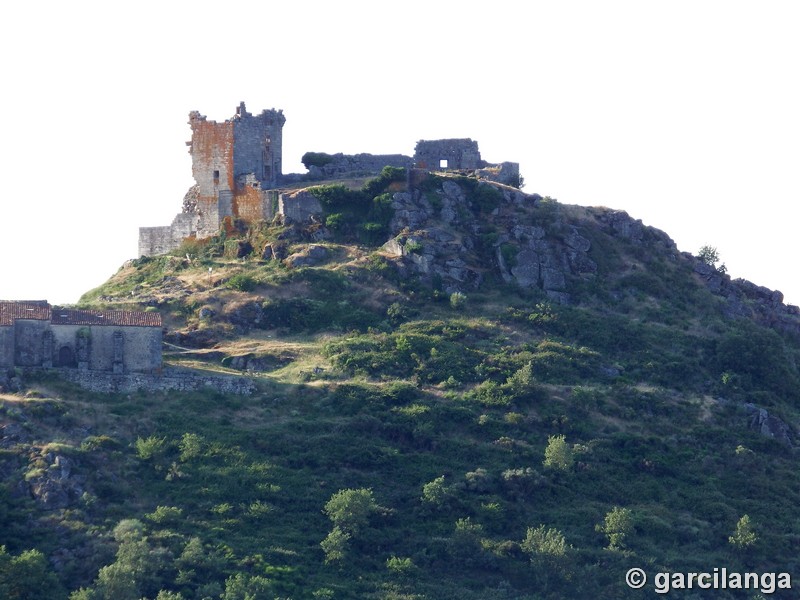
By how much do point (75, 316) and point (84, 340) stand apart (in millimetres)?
1177

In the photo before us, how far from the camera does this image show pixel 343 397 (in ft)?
218

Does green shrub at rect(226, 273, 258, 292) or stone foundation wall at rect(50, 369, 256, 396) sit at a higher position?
green shrub at rect(226, 273, 258, 292)

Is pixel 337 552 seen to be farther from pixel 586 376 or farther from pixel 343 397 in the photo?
pixel 586 376

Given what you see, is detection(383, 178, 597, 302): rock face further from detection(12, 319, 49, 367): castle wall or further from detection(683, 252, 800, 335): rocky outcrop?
detection(12, 319, 49, 367): castle wall

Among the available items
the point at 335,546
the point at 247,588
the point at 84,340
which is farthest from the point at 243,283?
the point at 247,588

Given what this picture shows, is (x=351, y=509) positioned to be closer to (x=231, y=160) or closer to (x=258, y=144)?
(x=231, y=160)

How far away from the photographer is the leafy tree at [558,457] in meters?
64.2

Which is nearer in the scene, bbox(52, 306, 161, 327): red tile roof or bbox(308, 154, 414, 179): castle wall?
bbox(52, 306, 161, 327): red tile roof

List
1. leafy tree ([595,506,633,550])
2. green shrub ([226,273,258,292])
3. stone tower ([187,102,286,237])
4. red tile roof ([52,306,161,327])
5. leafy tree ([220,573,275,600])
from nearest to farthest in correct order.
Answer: leafy tree ([220,573,275,600]) < leafy tree ([595,506,633,550]) < red tile roof ([52,306,161,327]) < green shrub ([226,273,258,292]) < stone tower ([187,102,286,237])

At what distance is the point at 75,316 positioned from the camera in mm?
66312

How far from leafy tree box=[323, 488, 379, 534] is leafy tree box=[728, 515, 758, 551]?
1273 cm

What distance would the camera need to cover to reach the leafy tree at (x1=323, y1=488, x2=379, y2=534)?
59.5 metres
